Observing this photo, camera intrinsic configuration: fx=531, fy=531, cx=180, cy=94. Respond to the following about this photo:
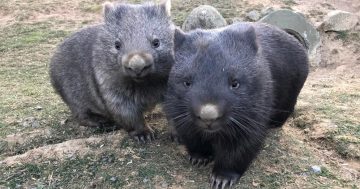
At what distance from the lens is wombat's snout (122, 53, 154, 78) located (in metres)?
4.38

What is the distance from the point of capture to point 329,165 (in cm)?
455

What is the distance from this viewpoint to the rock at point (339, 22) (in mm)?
9445

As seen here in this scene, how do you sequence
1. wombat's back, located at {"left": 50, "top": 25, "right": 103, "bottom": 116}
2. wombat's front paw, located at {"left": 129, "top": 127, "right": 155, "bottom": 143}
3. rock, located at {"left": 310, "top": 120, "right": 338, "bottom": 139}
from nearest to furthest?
wombat's front paw, located at {"left": 129, "top": 127, "right": 155, "bottom": 143}
rock, located at {"left": 310, "top": 120, "right": 338, "bottom": 139}
wombat's back, located at {"left": 50, "top": 25, "right": 103, "bottom": 116}

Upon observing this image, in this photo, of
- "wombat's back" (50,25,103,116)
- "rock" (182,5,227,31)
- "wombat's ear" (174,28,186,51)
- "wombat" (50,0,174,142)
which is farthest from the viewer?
"rock" (182,5,227,31)

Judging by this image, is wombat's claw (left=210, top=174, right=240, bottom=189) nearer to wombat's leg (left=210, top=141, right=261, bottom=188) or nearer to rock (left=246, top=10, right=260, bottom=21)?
wombat's leg (left=210, top=141, right=261, bottom=188)

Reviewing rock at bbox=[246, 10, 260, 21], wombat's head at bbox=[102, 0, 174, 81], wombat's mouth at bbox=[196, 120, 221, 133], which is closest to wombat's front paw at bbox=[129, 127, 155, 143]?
wombat's head at bbox=[102, 0, 174, 81]

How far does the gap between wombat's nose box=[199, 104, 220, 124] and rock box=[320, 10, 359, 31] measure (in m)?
6.67

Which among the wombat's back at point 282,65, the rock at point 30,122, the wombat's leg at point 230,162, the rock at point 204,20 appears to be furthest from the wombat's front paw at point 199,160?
the rock at point 204,20

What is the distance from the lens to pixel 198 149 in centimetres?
427

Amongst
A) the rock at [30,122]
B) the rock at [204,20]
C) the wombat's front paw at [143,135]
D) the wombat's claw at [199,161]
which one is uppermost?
the wombat's claw at [199,161]

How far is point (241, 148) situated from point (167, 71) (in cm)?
115

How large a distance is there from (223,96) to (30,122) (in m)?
3.14

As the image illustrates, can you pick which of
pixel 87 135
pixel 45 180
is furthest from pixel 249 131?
pixel 87 135

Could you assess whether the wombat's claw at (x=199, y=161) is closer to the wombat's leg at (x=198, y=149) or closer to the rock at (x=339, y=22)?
the wombat's leg at (x=198, y=149)
